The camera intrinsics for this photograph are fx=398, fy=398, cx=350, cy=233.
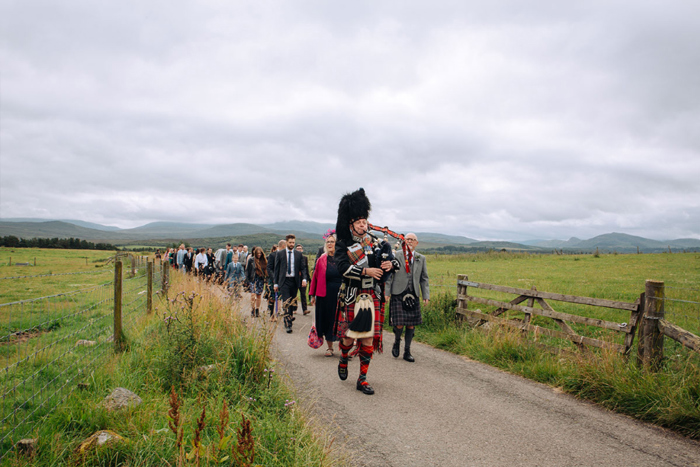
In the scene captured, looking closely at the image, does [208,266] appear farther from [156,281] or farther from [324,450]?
[324,450]

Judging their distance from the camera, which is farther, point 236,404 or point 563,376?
point 563,376

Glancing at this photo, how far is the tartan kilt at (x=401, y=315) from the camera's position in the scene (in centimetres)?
697

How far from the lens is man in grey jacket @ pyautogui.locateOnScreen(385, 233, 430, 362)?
698 cm

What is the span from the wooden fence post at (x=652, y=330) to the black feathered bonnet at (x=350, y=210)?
3.90 meters

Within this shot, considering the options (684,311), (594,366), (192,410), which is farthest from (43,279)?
(684,311)

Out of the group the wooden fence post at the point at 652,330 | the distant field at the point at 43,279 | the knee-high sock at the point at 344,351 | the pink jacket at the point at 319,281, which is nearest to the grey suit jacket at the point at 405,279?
the pink jacket at the point at 319,281

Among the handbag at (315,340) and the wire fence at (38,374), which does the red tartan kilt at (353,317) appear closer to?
the handbag at (315,340)

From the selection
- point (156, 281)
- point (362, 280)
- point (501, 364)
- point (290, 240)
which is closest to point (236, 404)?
point (362, 280)

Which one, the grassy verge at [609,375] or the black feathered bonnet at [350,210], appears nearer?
the grassy verge at [609,375]

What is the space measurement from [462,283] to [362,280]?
4.50 m

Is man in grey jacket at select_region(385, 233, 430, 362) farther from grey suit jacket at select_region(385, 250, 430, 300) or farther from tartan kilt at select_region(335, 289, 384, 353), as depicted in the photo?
tartan kilt at select_region(335, 289, 384, 353)

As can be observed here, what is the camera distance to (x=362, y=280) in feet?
17.3

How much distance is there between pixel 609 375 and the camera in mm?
5066

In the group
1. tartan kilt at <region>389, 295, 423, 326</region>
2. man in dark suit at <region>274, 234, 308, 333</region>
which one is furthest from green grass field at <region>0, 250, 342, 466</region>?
man in dark suit at <region>274, 234, 308, 333</region>
